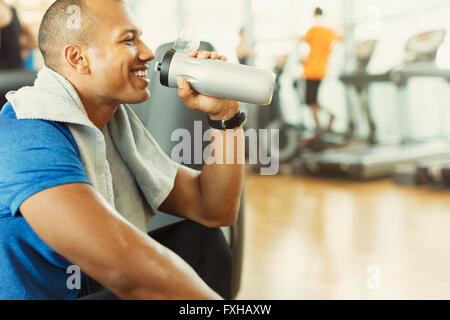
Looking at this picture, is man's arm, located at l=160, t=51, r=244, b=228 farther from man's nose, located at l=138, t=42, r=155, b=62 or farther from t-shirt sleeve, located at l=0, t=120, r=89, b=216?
t-shirt sleeve, located at l=0, t=120, r=89, b=216

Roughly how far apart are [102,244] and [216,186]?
1.54 ft

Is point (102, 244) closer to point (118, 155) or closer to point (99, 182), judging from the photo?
point (99, 182)

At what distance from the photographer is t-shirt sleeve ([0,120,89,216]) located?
0.64m

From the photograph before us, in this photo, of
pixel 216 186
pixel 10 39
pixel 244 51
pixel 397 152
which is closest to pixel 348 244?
pixel 216 186

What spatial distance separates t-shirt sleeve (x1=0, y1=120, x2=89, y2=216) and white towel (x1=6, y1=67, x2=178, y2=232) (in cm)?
5

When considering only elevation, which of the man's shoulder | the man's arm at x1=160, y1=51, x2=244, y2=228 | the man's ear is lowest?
the man's arm at x1=160, y1=51, x2=244, y2=228

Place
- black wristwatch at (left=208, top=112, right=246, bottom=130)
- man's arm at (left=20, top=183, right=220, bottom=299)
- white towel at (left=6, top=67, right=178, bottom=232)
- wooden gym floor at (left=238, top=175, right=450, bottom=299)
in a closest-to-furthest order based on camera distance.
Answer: man's arm at (left=20, top=183, right=220, bottom=299), white towel at (left=6, top=67, right=178, bottom=232), black wristwatch at (left=208, top=112, right=246, bottom=130), wooden gym floor at (left=238, top=175, right=450, bottom=299)

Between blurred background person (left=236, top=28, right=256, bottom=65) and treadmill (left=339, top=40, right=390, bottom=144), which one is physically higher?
blurred background person (left=236, top=28, right=256, bottom=65)

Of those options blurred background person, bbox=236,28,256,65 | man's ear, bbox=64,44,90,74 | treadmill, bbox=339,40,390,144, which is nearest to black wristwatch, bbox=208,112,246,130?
man's ear, bbox=64,44,90,74

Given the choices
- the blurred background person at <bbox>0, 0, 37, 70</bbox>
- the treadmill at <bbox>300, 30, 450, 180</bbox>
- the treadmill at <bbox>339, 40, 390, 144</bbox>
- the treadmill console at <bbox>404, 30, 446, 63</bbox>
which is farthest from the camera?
the treadmill at <bbox>339, 40, 390, 144</bbox>

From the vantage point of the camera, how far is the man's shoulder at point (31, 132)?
0.68 metres

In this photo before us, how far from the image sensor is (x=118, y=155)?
0.99 metres
